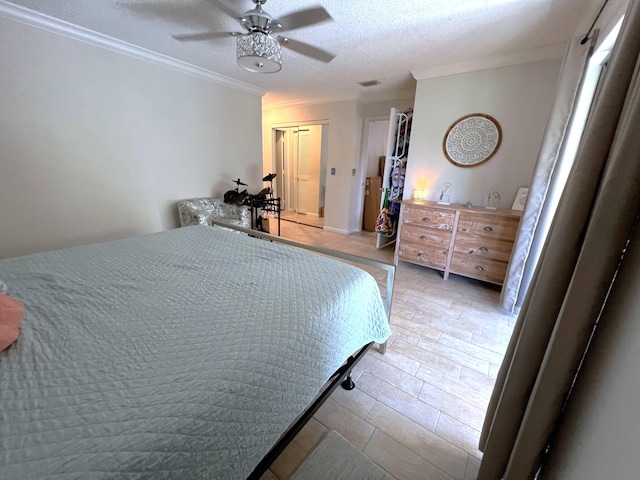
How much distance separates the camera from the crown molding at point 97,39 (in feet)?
6.42

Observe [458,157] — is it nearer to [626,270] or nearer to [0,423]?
[626,270]

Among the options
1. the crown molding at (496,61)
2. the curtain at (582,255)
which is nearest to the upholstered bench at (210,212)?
the curtain at (582,255)

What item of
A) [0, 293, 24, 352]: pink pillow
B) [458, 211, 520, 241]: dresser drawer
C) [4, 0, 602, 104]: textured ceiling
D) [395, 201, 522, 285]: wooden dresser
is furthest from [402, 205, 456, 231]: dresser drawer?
[0, 293, 24, 352]: pink pillow

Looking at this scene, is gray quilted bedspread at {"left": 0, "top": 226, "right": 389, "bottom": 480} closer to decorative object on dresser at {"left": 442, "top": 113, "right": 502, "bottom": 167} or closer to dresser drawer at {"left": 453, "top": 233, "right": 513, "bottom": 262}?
dresser drawer at {"left": 453, "top": 233, "right": 513, "bottom": 262}

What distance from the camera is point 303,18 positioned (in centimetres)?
192

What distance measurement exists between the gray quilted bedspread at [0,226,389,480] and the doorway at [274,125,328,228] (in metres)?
3.98

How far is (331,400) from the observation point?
1.37 meters

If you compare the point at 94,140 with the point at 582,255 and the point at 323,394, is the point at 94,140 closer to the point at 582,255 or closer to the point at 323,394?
the point at 323,394

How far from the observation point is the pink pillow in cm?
75

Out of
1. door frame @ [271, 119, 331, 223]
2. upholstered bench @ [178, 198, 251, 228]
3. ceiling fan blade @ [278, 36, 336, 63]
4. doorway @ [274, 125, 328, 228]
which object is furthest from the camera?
doorway @ [274, 125, 328, 228]

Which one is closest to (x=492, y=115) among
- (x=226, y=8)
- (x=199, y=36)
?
(x=226, y=8)

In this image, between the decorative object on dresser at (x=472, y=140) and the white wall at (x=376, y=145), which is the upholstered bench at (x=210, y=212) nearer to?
the white wall at (x=376, y=145)

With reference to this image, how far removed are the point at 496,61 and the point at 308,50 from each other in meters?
1.97

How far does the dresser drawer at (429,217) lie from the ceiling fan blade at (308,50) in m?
1.82
